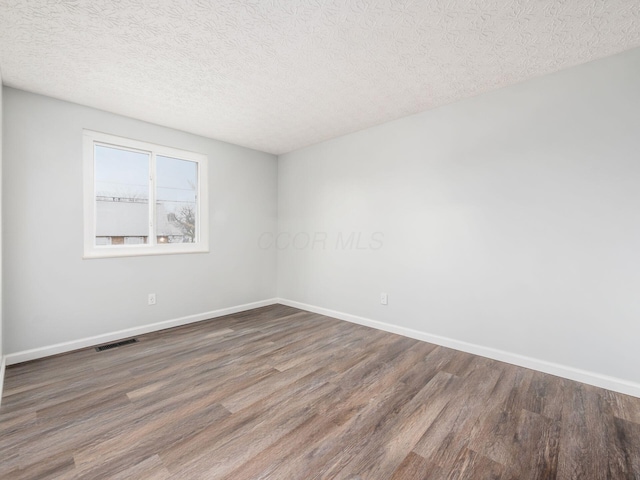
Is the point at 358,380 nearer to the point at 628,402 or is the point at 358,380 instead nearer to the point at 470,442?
the point at 470,442

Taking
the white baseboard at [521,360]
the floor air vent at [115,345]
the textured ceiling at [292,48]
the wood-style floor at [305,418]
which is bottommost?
the floor air vent at [115,345]

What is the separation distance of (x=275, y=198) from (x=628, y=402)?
14.5 feet

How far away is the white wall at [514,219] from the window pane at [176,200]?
2.06 meters

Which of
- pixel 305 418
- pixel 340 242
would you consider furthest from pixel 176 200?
pixel 305 418

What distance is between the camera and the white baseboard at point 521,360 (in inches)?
82.0

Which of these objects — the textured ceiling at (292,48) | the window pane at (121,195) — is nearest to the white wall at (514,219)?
Answer: the textured ceiling at (292,48)

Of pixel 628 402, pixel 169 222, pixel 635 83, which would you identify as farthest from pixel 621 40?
pixel 169 222

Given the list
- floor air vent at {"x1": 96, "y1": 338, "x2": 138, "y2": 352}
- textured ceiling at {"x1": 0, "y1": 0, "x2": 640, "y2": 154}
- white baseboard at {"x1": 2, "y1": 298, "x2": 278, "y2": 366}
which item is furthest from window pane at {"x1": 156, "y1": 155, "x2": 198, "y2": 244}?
floor air vent at {"x1": 96, "y1": 338, "x2": 138, "y2": 352}

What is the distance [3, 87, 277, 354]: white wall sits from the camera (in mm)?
2527

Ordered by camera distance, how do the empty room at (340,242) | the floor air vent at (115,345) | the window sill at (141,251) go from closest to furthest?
the empty room at (340,242) < the floor air vent at (115,345) < the window sill at (141,251)

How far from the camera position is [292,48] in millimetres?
2006

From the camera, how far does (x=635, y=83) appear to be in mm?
2031

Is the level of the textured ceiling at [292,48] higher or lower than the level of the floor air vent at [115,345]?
higher

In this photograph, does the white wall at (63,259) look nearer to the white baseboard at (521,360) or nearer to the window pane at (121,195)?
the window pane at (121,195)
